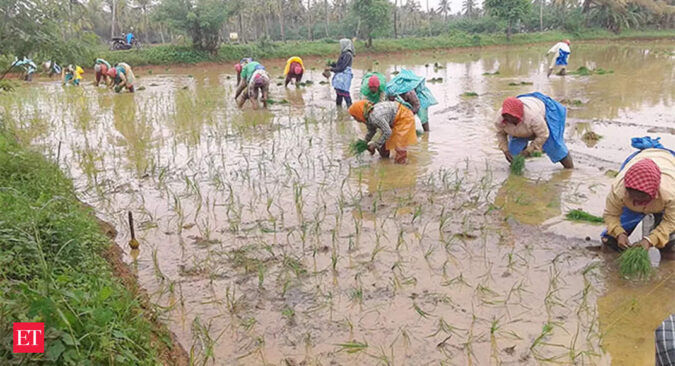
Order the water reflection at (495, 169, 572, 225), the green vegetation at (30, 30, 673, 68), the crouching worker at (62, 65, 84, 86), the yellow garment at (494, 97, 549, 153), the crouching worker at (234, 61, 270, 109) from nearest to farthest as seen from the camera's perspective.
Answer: the water reflection at (495, 169, 572, 225) < the yellow garment at (494, 97, 549, 153) < the crouching worker at (234, 61, 270, 109) < the crouching worker at (62, 65, 84, 86) < the green vegetation at (30, 30, 673, 68)

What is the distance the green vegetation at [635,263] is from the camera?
3.45 m

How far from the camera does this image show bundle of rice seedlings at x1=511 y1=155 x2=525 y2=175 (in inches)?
228

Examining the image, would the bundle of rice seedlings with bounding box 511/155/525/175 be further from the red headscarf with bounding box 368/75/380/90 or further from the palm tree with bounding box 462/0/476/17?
the palm tree with bounding box 462/0/476/17

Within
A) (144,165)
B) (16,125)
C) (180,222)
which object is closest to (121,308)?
(180,222)

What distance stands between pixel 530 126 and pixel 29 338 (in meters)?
5.06

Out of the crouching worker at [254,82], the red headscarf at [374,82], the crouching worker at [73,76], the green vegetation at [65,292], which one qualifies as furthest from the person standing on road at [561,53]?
the crouching worker at [73,76]

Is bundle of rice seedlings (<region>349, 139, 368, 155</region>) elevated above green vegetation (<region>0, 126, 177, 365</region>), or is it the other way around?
bundle of rice seedlings (<region>349, 139, 368, 155</region>)

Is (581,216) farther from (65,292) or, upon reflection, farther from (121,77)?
(121,77)

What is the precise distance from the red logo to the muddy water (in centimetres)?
101

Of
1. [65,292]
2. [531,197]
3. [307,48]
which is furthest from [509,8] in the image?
[65,292]

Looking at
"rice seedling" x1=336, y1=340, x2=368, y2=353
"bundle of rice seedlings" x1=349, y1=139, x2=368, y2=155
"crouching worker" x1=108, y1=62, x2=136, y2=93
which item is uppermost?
"crouching worker" x1=108, y1=62, x2=136, y2=93

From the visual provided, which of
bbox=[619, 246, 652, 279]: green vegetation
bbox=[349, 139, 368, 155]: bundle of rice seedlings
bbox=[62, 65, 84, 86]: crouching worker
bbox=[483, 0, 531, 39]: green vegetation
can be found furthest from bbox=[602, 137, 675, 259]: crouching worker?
bbox=[483, 0, 531, 39]: green vegetation

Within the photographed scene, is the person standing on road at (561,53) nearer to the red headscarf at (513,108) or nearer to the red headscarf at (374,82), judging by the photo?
the red headscarf at (374,82)

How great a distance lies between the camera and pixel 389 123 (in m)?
6.38
